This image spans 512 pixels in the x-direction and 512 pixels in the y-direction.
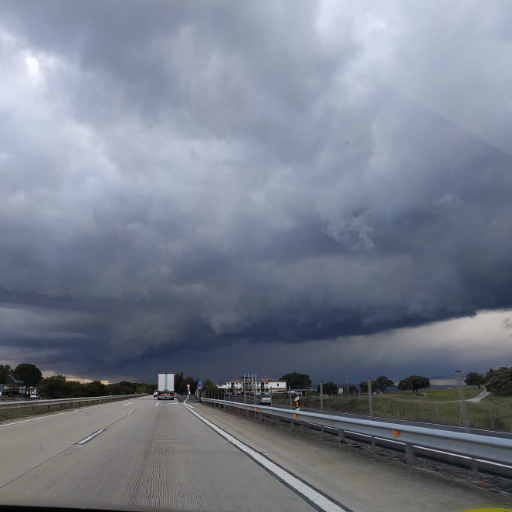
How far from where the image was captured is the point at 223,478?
782 centimetres

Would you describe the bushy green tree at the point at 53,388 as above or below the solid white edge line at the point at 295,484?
above

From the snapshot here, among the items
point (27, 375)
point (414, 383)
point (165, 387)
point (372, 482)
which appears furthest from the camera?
point (27, 375)

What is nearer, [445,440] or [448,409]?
[445,440]

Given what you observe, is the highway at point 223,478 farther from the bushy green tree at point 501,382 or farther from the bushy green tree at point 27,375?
the bushy green tree at point 27,375

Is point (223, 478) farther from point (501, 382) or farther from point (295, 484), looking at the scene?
point (501, 382)

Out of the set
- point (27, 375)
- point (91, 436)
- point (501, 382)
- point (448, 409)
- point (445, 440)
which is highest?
point (27, 375)

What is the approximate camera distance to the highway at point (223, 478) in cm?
617

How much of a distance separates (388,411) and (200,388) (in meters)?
35.9

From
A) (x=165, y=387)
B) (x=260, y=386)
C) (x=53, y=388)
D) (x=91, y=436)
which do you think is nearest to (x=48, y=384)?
(x=53, y=388)

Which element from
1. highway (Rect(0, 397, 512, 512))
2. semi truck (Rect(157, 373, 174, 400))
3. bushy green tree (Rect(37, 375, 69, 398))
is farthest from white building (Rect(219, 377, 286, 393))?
bushy green tree (Rect(37, 375, 69, 398))

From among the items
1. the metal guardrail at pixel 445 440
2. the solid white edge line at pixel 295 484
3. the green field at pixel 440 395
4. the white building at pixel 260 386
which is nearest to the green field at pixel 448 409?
the green field at pixel 440 395

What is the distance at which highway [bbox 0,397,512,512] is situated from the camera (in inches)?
243

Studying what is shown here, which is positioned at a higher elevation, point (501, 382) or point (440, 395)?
point (501, 382)

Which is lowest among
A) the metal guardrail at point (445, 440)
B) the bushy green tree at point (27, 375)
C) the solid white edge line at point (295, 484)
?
the solid white edge line at point (295, 484)
